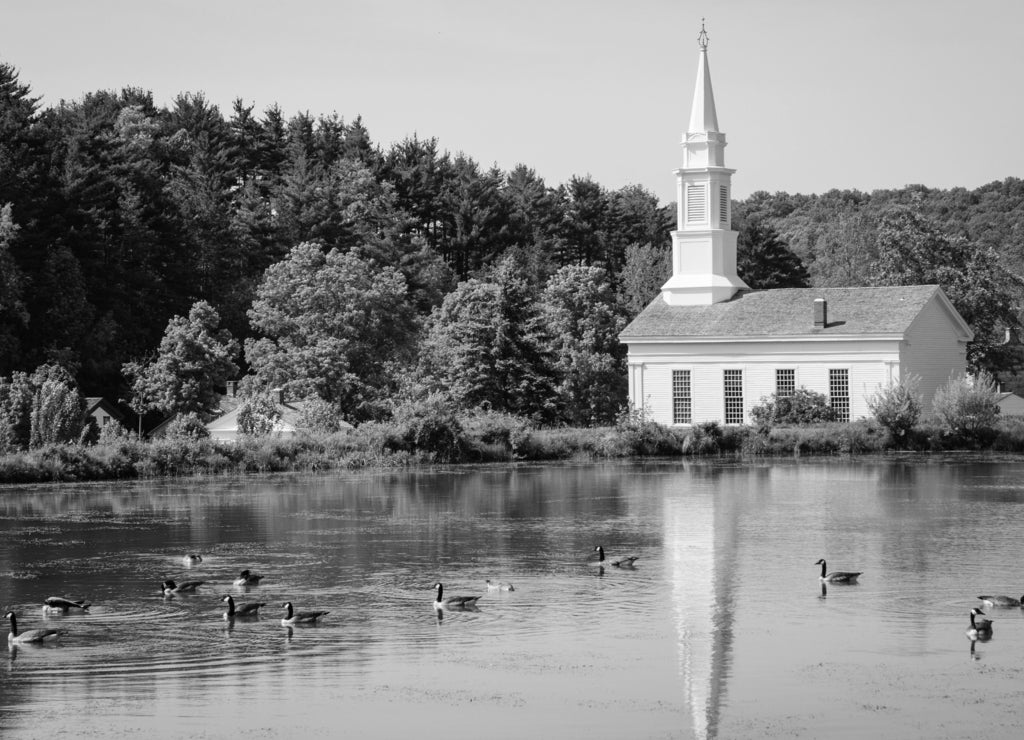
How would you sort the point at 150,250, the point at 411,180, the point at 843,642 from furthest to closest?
1. the point at 411,180
2. the point at 150,250
3. the point at 843,642

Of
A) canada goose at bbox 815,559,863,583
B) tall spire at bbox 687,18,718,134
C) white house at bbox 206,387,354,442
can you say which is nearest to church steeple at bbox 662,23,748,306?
tall spire at bbox 687,18,718,134

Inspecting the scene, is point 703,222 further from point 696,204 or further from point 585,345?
point 585,345

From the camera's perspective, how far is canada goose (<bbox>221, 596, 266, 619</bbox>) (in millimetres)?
27406

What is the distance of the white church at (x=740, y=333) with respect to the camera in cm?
6850

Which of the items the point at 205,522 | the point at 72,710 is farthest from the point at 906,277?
the point at 72,710

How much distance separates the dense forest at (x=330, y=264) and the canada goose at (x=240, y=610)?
1563 inches

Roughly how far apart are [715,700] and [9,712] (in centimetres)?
953

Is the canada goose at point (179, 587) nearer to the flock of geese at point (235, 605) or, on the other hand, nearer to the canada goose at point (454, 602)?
the flock of geese at point (235, 605)

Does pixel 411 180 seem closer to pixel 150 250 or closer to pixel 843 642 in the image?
pixel 150 250

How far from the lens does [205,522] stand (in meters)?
43.3

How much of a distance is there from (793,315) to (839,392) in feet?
13.7

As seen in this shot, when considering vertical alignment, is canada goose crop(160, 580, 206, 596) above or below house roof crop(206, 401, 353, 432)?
below

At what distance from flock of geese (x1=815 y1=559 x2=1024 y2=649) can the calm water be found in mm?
278

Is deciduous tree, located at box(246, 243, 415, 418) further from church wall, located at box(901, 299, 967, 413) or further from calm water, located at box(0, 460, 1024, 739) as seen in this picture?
church wall, located at box(901, 299, 967, 413)
